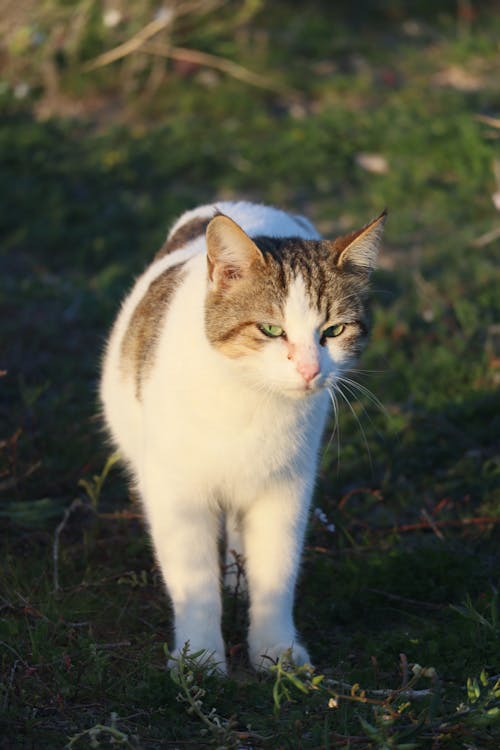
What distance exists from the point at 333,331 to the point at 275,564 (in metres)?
0.79

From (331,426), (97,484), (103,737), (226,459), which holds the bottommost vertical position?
(331,426)

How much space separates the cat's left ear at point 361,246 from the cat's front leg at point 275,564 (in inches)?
28.5

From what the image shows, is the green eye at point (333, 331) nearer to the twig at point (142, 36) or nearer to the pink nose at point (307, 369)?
the pink nose at point (307, 369)

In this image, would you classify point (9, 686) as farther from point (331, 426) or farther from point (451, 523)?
point (331, 426)

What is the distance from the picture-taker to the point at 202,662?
3.11m

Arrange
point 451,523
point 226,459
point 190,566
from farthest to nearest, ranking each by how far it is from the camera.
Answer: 1. point 451,523
2. point 190,566
3. point 226,459

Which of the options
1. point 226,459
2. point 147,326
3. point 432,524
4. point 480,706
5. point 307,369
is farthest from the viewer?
point 432,524

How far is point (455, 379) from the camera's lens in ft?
16.7

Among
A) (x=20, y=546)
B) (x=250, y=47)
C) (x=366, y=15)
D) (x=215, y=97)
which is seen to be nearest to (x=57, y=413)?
(x=20, y=546)

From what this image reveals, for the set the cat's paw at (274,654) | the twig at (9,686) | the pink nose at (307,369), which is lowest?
the cat's paw at (274,654)

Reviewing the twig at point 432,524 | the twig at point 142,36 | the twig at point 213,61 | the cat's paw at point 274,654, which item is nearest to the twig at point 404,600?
the twig at point 432,524

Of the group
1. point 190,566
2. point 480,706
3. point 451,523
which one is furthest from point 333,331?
point 451,523

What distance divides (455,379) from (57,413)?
1.95 m

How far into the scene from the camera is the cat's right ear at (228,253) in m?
2.90
